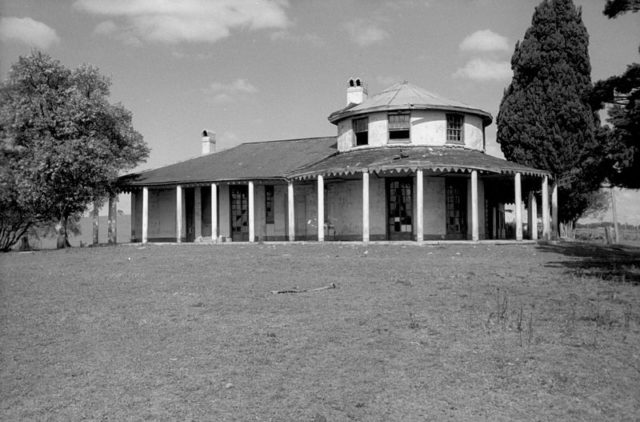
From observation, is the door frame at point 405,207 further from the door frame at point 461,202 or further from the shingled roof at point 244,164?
the shingled roof at point 244,164

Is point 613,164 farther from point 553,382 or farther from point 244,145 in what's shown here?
point 244,145


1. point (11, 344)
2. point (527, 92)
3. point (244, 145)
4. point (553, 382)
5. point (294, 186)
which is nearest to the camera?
point (553, 382)

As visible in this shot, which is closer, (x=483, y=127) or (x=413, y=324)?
(x=413, y=324)

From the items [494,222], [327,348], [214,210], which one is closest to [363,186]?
[214,210]

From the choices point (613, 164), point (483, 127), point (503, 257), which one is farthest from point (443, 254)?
point (483, 127)

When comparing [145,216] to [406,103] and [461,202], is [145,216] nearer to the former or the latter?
[406,103]

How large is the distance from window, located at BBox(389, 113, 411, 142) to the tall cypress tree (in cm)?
816

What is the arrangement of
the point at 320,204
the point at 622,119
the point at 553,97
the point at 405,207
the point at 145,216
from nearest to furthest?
the point at 622,119 → the point at 320,204 → the point at 405,207 → the point at 145,216 → the point at 553,97

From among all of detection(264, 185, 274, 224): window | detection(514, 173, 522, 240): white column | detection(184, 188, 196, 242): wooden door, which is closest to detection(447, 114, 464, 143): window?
detection(514, 173, 522, 240): white column

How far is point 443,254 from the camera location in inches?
800

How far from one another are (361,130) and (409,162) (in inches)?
220

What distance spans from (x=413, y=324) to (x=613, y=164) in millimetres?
10151

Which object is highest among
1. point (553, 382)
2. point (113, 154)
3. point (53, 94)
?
point (53, 94)

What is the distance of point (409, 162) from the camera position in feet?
80.6
